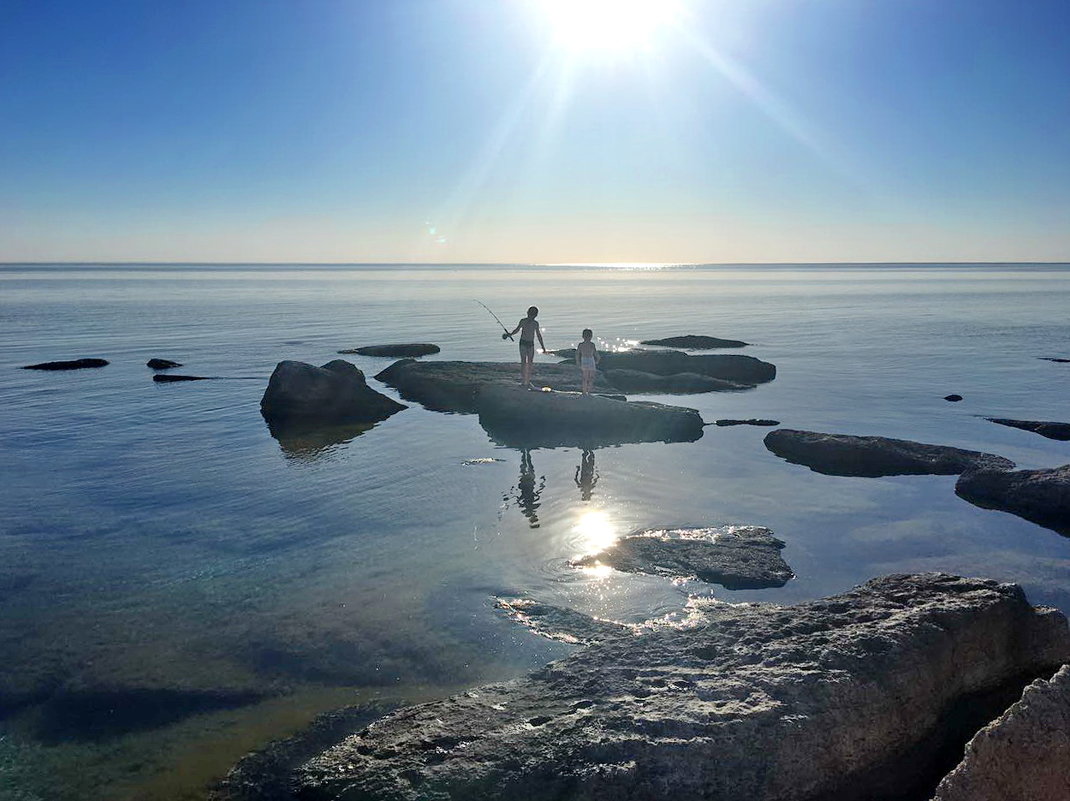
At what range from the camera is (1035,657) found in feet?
24.7

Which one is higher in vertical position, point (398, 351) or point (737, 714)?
point (737, 714)

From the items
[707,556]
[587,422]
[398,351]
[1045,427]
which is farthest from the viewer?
[398,351]

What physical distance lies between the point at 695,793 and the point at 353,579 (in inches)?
258

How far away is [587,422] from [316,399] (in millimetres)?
7634

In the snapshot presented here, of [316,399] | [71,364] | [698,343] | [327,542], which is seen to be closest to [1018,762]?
[327,542]

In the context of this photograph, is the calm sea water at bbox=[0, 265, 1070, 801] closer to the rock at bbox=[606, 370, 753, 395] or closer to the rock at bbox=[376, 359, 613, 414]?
the rock at bbox=[606, 370, 753, 395]

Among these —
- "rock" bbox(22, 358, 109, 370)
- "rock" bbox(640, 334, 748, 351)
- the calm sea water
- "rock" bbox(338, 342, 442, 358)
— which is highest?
"rock" bbox(640, 334, 748, 351)

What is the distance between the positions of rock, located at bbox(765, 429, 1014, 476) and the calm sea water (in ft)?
1.96

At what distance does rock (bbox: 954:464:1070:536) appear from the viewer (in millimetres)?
13688

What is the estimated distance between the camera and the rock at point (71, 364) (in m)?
32.3

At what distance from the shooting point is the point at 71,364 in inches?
1284

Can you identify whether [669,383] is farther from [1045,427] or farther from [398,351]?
[398,351]

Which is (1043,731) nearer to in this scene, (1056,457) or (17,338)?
(1056,457)

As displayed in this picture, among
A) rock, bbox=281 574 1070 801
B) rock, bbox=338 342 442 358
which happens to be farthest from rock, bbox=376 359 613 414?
rock, bbox=281 574 1070 801
